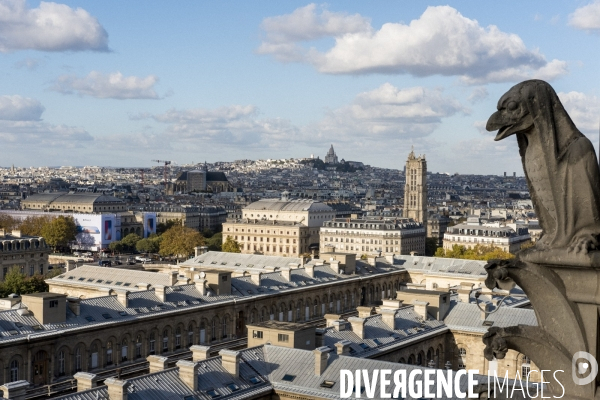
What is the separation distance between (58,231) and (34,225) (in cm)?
1007

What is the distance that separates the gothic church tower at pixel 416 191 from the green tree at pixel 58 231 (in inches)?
2954

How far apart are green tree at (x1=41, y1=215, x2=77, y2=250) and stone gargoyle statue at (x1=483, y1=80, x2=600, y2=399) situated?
143766 mm

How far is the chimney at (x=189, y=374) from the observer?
2944 centimetres

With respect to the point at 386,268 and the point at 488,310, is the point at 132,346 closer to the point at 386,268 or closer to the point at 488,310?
the point at 488,310

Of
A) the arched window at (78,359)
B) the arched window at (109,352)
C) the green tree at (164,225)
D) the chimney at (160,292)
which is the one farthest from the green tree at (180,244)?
the arched window at (78,359)

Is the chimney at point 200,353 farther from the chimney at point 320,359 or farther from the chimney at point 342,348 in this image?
the chimney at point 342,348

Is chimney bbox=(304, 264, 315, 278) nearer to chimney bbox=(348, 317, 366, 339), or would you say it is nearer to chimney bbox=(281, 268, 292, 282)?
chimney bbox=(281, 268, 292, 282)

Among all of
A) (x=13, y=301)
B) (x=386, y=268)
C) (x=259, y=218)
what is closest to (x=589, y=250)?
(x=13, y=301)

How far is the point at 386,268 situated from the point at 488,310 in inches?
1146

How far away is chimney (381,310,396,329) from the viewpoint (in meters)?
45.6

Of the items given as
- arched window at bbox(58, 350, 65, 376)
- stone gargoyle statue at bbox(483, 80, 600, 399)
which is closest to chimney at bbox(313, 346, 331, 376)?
arched window at bbox(58, 350, 65, 376)

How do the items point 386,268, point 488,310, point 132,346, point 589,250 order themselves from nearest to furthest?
point 589,250
point 132,346
point 488,310
point 386,268

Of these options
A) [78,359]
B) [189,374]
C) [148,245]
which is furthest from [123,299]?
[148,245]

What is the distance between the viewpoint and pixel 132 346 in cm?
4706
